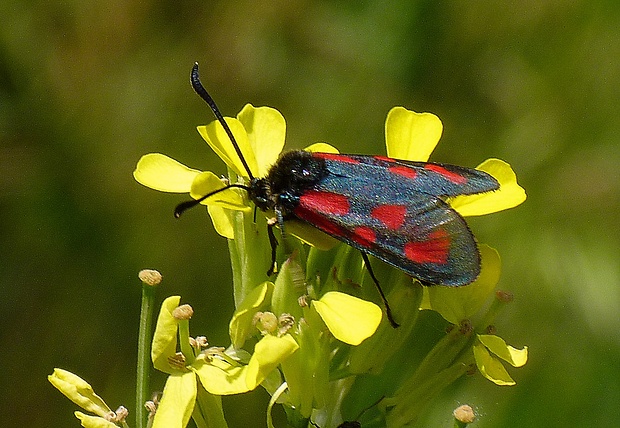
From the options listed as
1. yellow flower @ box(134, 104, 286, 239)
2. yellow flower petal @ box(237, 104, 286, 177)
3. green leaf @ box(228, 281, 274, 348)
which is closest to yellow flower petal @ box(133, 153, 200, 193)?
yellow flower @ box(134, 104, 286, 239)

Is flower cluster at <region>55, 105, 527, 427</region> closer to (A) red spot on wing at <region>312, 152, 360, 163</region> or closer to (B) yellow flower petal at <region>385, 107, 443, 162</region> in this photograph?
(B) yellow flower petal at <region>385, 107, 443, 162</region>

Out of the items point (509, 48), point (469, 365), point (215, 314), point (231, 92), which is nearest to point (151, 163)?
point (469, 365)

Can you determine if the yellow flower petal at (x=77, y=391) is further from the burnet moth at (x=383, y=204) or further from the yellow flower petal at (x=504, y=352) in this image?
the yellow flower petal at (x=504, y=352)

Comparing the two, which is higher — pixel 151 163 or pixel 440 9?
pixel 440 9

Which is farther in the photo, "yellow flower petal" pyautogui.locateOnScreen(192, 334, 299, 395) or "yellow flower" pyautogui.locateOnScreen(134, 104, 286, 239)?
"yellow flower" pyautogui.locateOnScreen(134, 104, 286, 239)

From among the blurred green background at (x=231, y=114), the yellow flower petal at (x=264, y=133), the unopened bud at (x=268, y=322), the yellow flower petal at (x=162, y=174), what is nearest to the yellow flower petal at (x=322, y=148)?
the yellow flower petal at (x=264, y=133)

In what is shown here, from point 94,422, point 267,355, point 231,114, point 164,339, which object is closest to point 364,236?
point 267,355

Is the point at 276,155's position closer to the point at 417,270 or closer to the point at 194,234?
the point at 417,270
